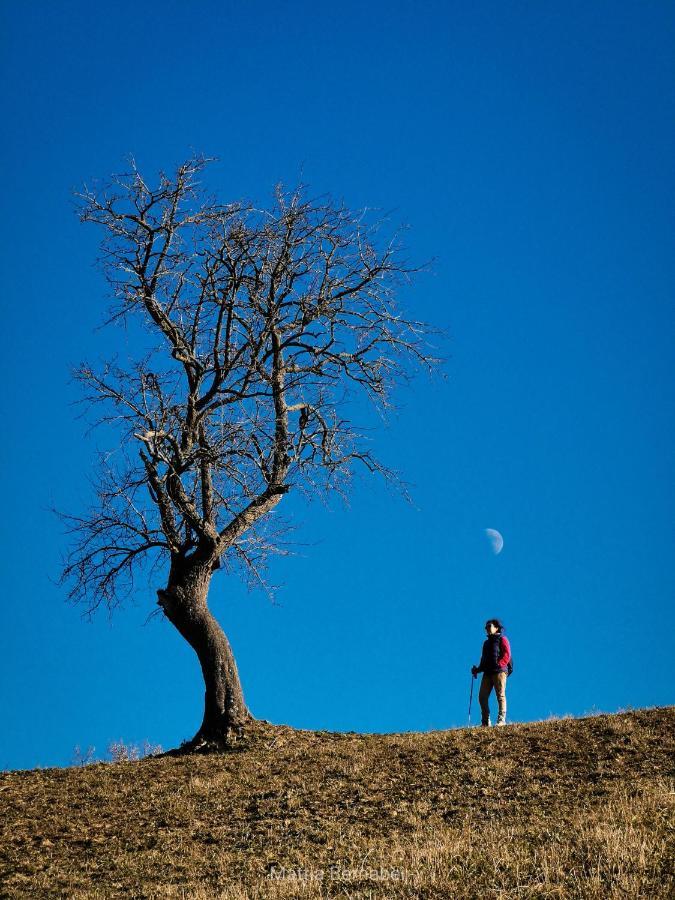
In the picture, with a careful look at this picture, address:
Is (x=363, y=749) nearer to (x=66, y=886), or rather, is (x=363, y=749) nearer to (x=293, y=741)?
(x=293, y=741)

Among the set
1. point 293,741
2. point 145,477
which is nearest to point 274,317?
point 145,477

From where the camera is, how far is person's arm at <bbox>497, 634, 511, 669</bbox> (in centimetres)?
1636

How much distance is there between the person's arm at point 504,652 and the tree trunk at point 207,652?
4.69m

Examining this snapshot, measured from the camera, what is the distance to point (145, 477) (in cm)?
1639

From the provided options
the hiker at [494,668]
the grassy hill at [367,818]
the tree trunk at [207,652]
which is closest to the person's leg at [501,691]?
the hiker at [494,668]

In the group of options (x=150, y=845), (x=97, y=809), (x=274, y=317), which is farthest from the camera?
(x=274, y=317)

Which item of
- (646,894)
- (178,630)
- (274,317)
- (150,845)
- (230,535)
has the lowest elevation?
(646,894)

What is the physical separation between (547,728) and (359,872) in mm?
6766

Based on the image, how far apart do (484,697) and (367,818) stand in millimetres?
6292

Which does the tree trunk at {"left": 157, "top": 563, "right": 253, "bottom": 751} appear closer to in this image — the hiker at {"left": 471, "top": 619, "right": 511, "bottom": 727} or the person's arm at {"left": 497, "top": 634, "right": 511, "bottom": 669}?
the hiker at {"left": 471, "top": 619, "right": 511, "bottom": 727}

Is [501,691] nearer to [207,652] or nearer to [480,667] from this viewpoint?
[480,667]

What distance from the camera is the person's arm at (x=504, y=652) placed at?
16.4 metres

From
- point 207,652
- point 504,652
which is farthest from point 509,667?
point 207,652

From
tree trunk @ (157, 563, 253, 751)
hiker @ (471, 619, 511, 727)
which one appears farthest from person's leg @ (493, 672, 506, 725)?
tree trunk @ (157, 563, 253, 751)
